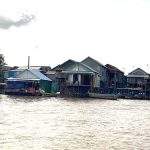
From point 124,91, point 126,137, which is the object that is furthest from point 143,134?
point 124,91

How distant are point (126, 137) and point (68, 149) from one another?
490 cm

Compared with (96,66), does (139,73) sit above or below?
below

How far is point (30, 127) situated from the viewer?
21.8m

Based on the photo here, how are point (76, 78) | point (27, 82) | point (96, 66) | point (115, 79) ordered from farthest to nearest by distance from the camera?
point (115, 79), point (96, 66), point (76, 78), point (27, 82)

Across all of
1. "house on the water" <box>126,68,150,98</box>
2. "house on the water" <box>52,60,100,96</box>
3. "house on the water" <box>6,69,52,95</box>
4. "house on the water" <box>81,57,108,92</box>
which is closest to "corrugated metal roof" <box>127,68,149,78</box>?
"house on the water" <box>126,68,150,98</box>

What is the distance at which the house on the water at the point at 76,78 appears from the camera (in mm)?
65312

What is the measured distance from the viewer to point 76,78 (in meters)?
66.1

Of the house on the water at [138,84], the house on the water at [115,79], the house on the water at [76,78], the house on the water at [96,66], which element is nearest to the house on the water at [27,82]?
the house on the water at [76,78]

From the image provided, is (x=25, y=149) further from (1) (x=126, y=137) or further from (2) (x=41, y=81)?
(2) (x=41, y=81)

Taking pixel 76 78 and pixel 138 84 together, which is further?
pixel 138 84

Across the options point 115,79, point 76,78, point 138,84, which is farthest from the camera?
point 115,79

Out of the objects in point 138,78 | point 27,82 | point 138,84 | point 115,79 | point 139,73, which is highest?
point 139,73

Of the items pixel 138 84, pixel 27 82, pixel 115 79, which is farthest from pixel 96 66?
pixel 27 82

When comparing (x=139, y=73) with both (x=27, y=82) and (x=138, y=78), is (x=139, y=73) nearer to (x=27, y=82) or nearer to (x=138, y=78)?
(x=138, y=78)
